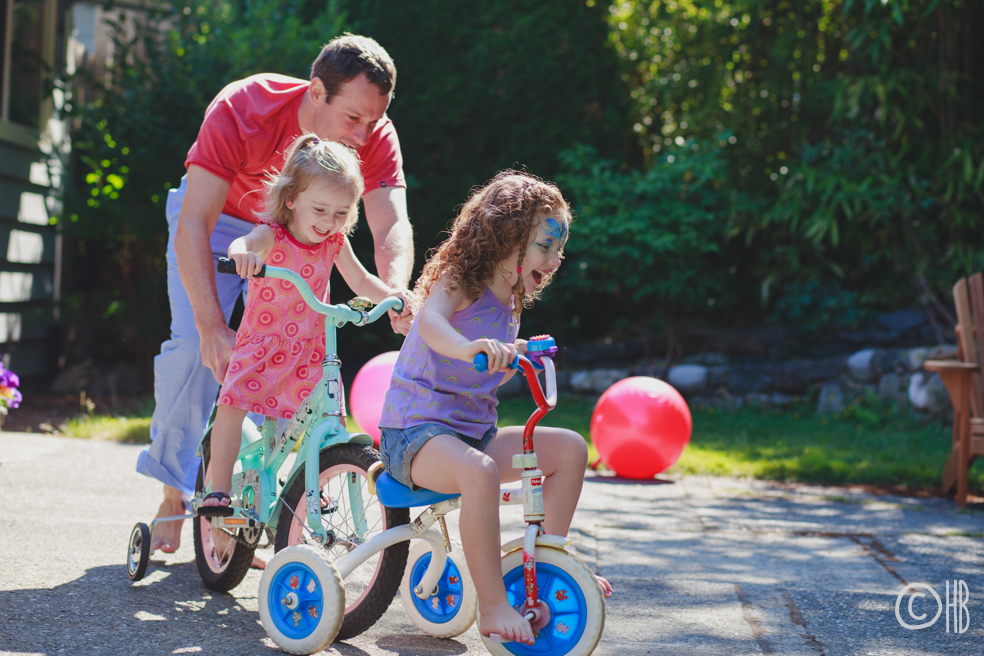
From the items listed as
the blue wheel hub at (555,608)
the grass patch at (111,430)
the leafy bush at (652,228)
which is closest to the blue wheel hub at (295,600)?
the blue wheel hub at (555,608)

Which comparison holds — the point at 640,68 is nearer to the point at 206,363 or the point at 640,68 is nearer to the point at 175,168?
the point at 175,168

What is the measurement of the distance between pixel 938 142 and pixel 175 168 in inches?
249

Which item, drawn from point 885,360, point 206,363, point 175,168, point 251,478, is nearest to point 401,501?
point 251,478

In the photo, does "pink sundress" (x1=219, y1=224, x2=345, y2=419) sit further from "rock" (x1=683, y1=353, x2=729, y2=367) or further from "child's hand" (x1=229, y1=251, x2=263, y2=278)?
"rock" (x1=683, y1=353, x2=729, y2=367)

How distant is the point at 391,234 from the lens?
9.59 ft

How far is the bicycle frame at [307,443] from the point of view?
2.35 meters

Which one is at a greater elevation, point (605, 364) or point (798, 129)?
point (798, 129)

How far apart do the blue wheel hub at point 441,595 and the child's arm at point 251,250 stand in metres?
0.87

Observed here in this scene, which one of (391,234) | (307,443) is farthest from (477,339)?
(391,234)

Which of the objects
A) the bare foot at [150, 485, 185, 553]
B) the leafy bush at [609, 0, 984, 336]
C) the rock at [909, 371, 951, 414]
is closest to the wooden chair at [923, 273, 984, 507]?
the rock at [909, 371, 951, 414]

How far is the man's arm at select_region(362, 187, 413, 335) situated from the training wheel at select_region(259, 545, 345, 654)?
2.87ft

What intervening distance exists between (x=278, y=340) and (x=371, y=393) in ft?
8.31

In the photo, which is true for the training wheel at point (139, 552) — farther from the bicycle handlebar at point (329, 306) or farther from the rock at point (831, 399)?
the rock at point (831, 399)

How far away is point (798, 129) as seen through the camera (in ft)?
28.4
